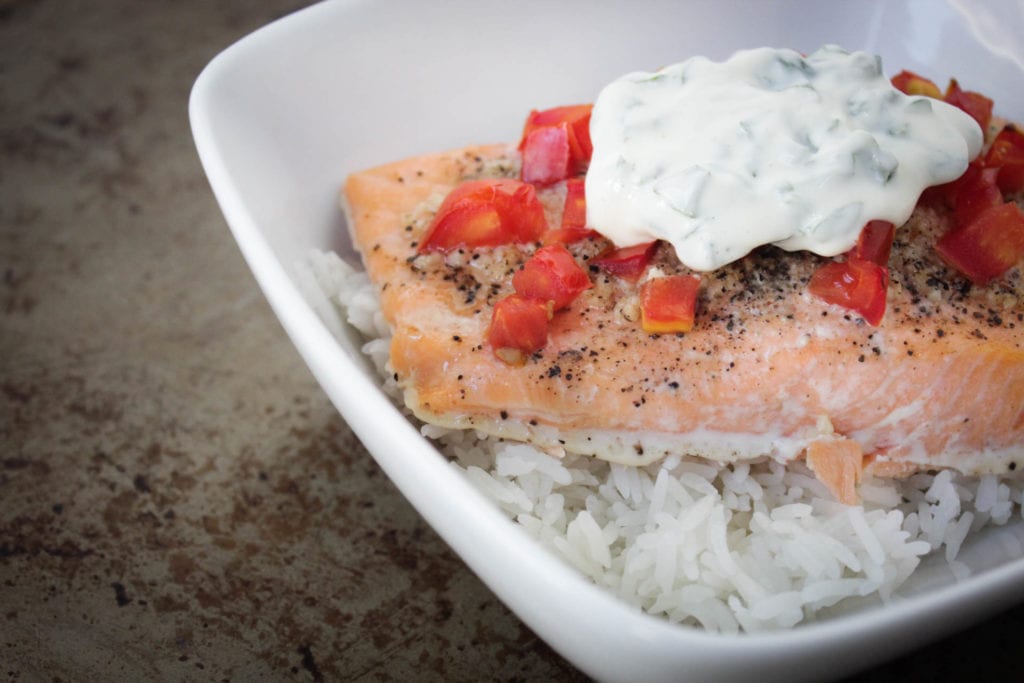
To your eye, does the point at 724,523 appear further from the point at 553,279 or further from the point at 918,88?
the point at 918,88

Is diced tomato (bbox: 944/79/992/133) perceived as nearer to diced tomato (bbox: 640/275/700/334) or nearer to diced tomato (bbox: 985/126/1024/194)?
diced tomato (bbox: 985/126/1024/194)

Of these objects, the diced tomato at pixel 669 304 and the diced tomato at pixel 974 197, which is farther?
the diced tomato at pixel 974 197

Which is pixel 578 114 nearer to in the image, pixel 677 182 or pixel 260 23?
pixel 677 182

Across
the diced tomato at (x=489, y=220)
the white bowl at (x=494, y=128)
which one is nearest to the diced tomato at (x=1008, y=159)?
the white bowl at (x=494, y=128)

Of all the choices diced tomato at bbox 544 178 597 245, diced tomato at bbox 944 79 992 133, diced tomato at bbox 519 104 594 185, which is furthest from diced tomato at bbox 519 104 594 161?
diced tomato at bbox 944 79 992 133

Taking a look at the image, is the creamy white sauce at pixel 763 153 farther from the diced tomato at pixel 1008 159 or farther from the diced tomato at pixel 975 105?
the diced tomato at pixel 975 105

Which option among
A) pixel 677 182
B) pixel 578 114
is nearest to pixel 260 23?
pixel 578 114
